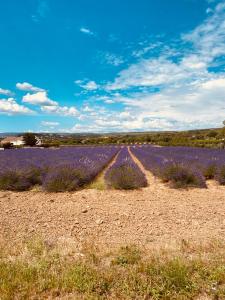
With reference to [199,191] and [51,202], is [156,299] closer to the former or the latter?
[51,202]

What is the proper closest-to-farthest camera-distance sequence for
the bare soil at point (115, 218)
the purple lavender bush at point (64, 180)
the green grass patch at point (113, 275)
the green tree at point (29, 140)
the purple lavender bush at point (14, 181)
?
the green grass patch at point (113, 275)
the bare soil at point (115, 218)
the purple lavender bush at point (64, 180)
the purple lavender bush at point (14, 181)
the green tree at point (29, 140)

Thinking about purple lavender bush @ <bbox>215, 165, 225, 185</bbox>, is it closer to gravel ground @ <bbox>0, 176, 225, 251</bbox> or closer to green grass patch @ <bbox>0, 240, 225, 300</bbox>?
gravel ground @ <bbox>0, 176, 225, 251</bbox>

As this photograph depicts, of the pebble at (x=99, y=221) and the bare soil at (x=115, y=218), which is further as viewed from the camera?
the pebble at (x=99, y=221)

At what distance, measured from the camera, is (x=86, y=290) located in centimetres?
233

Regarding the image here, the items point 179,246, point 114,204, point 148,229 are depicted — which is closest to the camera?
point 179,246

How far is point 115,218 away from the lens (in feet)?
14.6

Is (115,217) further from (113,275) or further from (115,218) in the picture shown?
(113,275)

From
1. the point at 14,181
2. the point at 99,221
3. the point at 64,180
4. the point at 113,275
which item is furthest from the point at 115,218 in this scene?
the point at 14,181

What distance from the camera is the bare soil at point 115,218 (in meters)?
3.65

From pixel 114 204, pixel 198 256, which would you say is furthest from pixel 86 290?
pixel 114 204

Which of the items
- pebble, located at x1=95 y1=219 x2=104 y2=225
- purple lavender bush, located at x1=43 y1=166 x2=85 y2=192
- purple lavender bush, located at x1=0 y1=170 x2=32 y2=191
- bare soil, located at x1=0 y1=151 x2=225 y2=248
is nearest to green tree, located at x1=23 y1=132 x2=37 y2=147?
purple lavender bush, located at x1=0 y1=170 x2=32 y2=191

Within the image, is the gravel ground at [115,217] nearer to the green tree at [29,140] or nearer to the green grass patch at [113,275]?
the green grass patch at [113,275]

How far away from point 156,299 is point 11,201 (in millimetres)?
4647

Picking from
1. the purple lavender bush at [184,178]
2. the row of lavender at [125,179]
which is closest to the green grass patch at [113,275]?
the row of lavender at [125,179]
